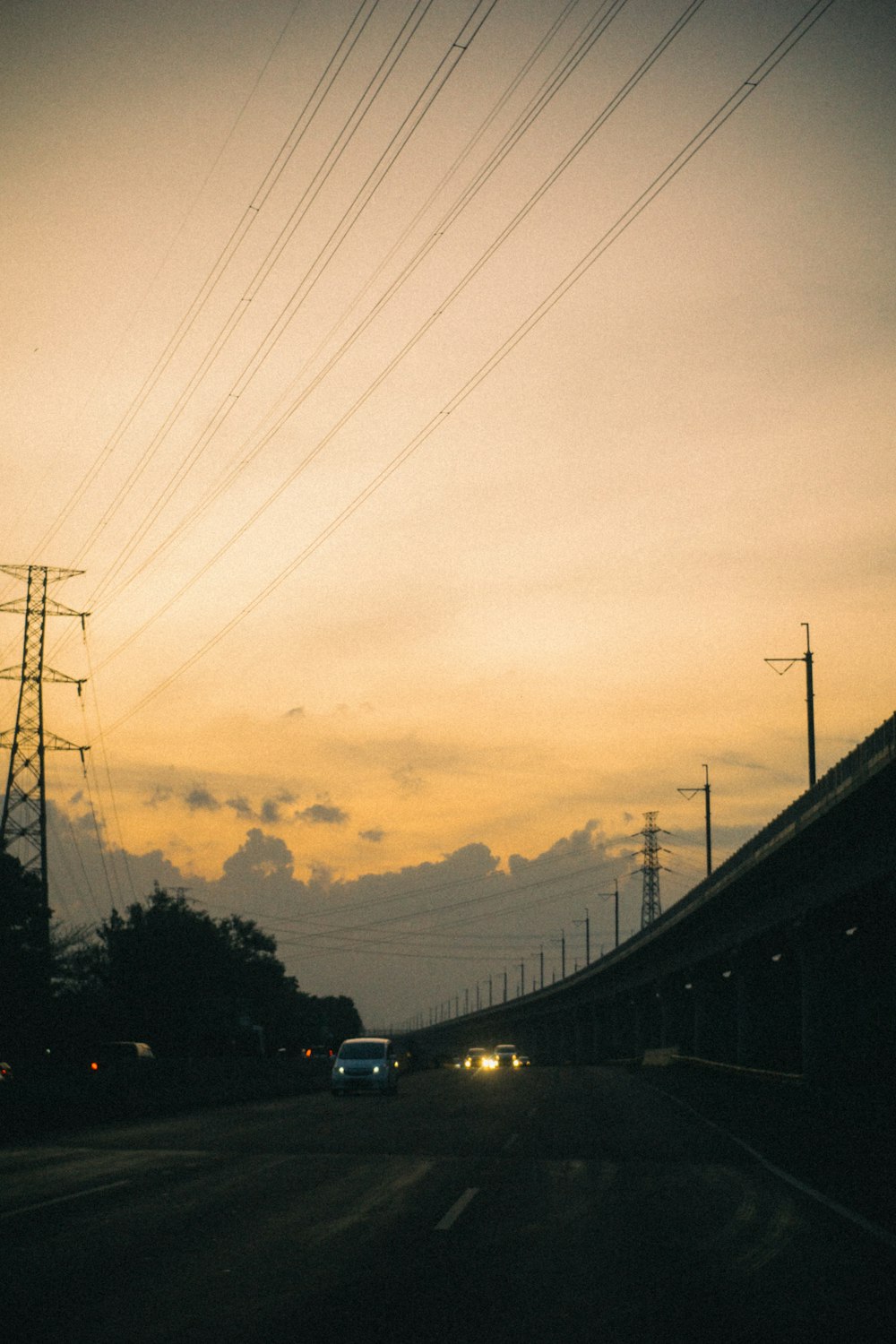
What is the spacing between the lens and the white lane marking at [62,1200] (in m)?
13.4

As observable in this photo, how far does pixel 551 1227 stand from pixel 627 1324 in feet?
13.8

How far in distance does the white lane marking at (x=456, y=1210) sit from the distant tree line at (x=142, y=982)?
43484 millimetres

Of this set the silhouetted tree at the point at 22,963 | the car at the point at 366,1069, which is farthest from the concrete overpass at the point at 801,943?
the silhouetted tree at the point at 22,963

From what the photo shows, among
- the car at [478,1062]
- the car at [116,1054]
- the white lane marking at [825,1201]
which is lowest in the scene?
the car at [478,1062]

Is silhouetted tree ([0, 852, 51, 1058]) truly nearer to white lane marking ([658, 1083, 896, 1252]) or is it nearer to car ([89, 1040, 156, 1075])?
car ([89, 1040, 156, 1075])

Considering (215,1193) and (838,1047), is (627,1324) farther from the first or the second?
(838,1047)

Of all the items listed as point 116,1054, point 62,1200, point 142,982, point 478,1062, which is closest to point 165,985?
point 142,982

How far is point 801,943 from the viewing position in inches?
1967

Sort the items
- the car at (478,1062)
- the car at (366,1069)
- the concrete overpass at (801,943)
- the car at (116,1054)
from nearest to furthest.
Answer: the concrete overpass at (801,943), the car at (366,1069), the car at (116,1054), the car at (478,1062)

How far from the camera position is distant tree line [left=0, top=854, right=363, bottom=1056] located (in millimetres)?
55500

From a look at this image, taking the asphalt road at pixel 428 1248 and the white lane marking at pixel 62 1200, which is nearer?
the asphalt road at pixel 428 1248

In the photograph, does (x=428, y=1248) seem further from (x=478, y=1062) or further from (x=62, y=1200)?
(x=478, y=1062)

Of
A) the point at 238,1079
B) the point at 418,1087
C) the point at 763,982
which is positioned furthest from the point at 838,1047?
the point at 763,982

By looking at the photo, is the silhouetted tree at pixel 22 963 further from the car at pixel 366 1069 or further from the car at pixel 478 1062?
the car at pixel 478 1062
